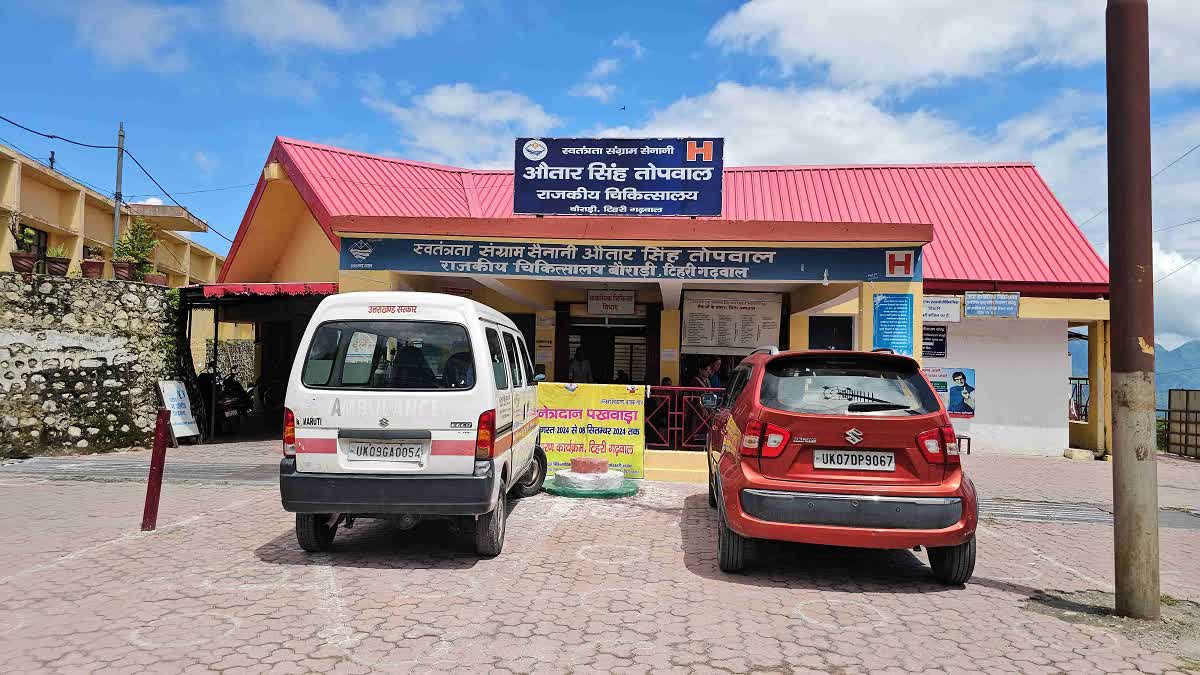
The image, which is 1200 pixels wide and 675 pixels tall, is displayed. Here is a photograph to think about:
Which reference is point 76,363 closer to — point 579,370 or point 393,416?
point 579,370

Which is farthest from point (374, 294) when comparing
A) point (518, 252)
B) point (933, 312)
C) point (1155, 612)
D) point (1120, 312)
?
point (933, 312)

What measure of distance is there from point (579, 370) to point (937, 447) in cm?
992

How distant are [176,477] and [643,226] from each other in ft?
22.5

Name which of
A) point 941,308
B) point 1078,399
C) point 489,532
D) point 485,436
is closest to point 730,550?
point 489,532

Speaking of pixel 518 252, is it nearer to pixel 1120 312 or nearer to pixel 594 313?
pixel 594 313

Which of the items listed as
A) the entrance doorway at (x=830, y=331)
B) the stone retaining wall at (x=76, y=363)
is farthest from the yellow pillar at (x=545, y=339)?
the stone retaining wall at (x=76, y=363)

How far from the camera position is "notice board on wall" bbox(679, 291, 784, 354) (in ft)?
44.1

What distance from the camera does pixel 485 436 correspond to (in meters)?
5.33

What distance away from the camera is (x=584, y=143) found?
11.0 m

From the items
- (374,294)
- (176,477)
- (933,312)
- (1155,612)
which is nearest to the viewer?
(1155,612)

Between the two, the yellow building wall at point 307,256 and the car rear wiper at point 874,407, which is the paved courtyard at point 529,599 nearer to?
the car rear wiper at point 874,407

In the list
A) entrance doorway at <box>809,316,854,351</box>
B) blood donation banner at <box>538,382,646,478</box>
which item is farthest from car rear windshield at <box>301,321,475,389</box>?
entrance doorway at <box>809,316,854,351</box>

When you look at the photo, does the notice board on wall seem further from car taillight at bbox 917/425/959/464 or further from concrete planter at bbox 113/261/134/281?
concrete planter at bbox 113/261/134/281

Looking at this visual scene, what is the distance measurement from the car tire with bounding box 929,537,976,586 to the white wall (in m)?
10.5
